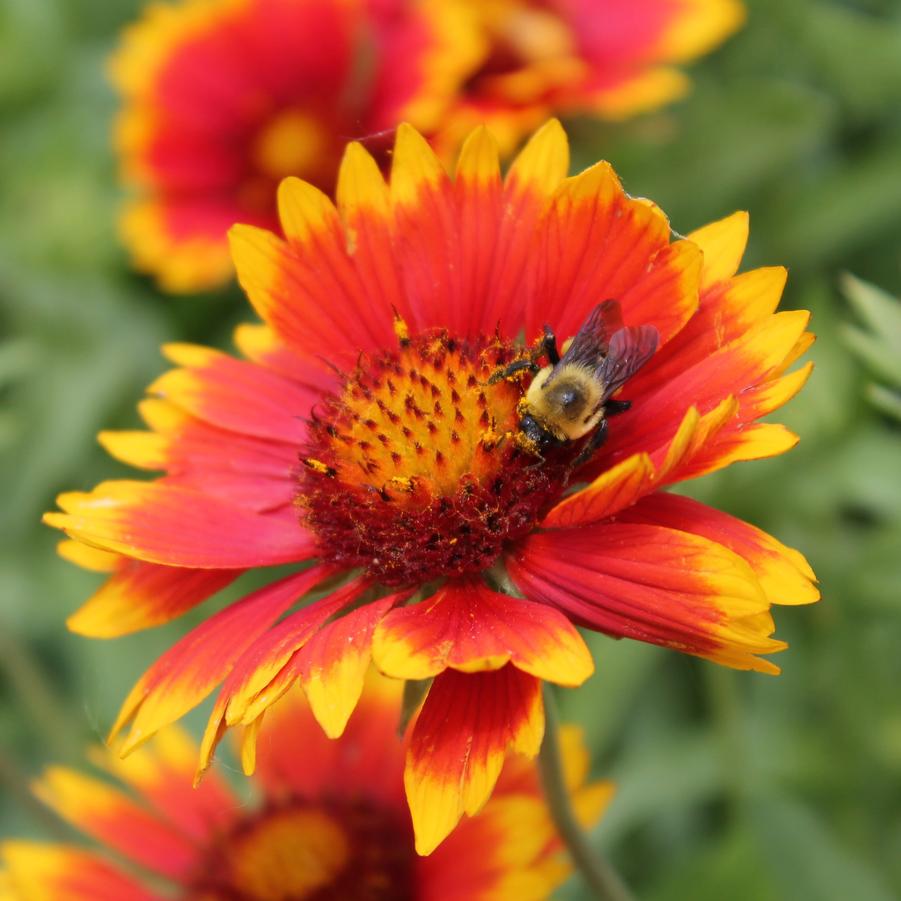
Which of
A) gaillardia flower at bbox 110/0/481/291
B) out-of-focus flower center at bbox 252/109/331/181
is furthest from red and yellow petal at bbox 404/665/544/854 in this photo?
out-of-focus flower center at bbox 252/109/331/181

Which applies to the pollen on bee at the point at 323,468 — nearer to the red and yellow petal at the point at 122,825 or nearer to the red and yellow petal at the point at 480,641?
the red and yellow petal at the point at 480,641

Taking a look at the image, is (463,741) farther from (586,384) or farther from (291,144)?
(291,144)

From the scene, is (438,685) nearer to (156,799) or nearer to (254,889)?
(254,889)

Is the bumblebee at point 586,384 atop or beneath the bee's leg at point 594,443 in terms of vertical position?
atop

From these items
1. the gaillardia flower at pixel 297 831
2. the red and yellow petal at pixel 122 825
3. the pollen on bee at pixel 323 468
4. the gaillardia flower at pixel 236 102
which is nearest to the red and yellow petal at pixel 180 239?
the gaillardia flower at pixel 236 102

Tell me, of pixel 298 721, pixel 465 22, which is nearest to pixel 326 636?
pixel 298 721

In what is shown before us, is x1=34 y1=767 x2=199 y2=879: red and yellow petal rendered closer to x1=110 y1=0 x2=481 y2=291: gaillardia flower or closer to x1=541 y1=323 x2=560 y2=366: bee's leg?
x1=541 y1=323 x2=560 y2=366: bee's leg
